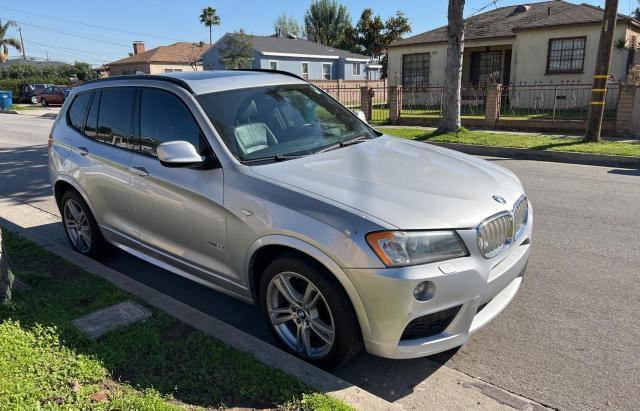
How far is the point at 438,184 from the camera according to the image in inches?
126

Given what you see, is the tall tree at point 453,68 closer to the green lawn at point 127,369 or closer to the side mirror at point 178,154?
the side mirror at point 178,154

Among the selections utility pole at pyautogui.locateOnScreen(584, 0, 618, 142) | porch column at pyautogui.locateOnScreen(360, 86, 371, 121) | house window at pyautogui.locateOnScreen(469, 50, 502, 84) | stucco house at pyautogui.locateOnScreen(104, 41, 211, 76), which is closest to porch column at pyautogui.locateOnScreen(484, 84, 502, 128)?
utility pole at pyautogui.locateOnScreen(584, 0, 618, 142)

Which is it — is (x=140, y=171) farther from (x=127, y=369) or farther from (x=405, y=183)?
(x=405, y=183)

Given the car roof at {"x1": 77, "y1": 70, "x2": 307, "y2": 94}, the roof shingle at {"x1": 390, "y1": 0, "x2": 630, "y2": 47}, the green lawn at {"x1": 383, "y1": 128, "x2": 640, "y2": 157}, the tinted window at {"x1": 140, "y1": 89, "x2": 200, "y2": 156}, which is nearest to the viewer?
the tinted window at {"x1": 140, "y1": 89, "x2": 200, "y2": 156}

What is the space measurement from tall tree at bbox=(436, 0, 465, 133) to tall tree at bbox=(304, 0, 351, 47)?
49.3 m

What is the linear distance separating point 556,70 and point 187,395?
20961 millimetres

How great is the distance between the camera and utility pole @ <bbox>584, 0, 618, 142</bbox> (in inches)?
436

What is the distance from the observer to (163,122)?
13.1 ft

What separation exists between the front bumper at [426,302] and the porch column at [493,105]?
13.5 metres

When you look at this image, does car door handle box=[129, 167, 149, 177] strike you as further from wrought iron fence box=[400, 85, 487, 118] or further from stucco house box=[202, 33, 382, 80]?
stucco house box=[202, 33, 382, 80]

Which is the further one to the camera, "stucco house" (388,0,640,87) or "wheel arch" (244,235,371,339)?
"stucco house" (388,0,640,87)

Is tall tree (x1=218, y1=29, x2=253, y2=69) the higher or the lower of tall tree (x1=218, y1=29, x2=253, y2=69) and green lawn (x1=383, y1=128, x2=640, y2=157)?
the higher

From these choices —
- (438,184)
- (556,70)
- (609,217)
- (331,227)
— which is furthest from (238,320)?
(556,70)

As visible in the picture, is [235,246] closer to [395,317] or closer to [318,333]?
[318,333]
